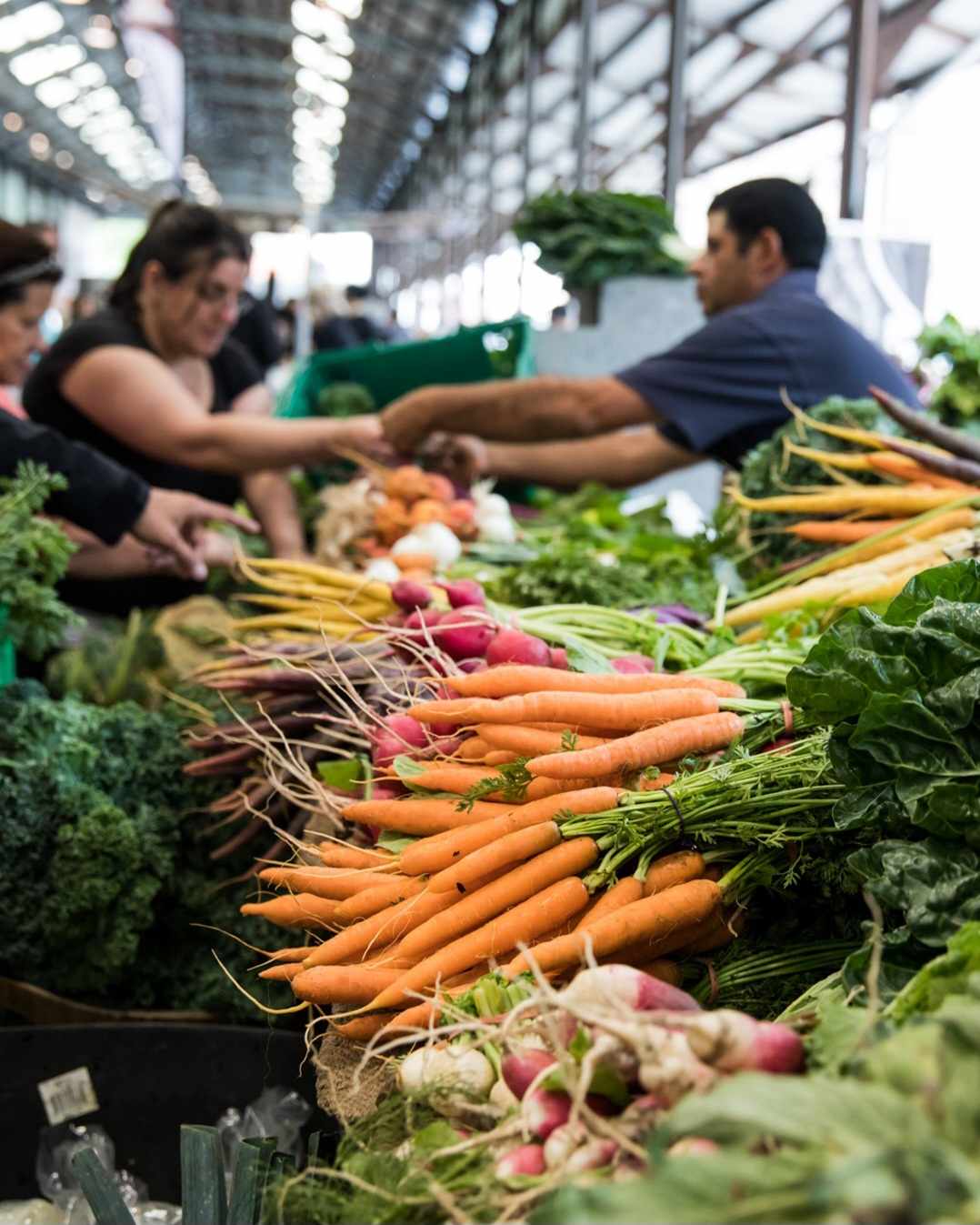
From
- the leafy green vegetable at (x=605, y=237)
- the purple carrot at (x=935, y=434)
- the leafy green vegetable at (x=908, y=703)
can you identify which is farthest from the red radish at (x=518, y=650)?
the leafy green vegetable at (x=605, y=237)

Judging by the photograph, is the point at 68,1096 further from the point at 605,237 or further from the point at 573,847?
the point at 605,237

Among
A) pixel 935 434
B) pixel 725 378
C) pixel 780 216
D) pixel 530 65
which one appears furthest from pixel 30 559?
pixel 530 65

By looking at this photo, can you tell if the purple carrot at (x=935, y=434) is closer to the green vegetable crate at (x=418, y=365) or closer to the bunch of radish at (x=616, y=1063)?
the bunch of radish at (x=616, y=1063)

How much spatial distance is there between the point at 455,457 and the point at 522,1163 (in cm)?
361

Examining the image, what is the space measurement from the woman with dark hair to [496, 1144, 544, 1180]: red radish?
10.9 ft

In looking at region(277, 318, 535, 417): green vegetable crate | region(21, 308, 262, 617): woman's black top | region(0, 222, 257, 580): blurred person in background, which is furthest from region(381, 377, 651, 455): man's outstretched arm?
region(277, 318, 535, 417): green vegetable crate

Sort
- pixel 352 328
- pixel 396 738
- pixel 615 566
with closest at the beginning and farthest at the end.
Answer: pixel 396 738 → pixel 615 566 → pixel 352 328

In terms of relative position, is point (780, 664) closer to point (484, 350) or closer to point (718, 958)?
point (718, 958)

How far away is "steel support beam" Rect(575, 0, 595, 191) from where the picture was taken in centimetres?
1019

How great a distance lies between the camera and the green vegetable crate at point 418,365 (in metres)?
5.68

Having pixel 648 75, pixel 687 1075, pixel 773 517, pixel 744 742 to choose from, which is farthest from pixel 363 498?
pixel 648 75

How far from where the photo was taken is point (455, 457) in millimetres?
4543

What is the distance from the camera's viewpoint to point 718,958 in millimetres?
1611

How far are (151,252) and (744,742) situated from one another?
131 inches
